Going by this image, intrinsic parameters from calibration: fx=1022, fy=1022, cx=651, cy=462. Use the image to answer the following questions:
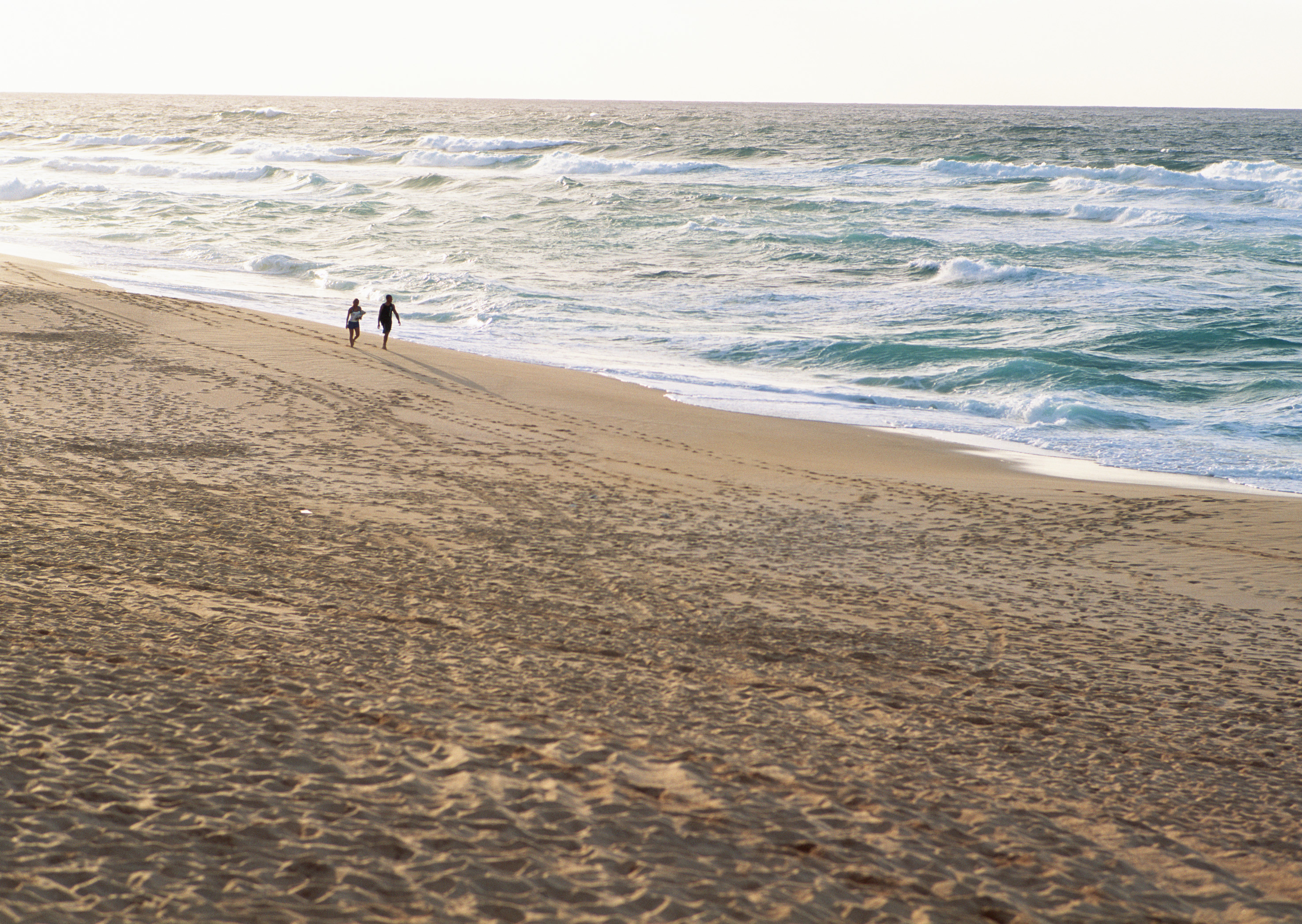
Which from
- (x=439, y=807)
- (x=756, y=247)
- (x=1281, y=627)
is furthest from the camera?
(x=756, y=247)

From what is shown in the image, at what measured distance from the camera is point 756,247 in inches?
1150

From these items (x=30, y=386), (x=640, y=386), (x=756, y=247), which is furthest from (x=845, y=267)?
(x=30, y=386)

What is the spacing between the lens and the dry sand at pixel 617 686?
415 centimetres

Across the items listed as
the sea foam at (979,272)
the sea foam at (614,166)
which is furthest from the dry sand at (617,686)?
the sea foam at (614,166)

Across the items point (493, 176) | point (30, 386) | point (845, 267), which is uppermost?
point (493, 176)

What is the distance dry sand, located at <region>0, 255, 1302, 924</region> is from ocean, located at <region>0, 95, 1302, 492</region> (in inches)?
191

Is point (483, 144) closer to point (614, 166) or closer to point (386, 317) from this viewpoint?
point (614, 166)

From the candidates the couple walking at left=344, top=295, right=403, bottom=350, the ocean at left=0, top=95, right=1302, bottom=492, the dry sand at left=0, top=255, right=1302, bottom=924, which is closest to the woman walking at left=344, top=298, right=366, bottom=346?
the couple walking at left=344, top=295, right=403, bottom=350

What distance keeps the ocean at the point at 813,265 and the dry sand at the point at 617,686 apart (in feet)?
15.9

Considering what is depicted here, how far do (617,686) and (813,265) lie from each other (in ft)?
74.7

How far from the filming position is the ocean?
16.2 meters

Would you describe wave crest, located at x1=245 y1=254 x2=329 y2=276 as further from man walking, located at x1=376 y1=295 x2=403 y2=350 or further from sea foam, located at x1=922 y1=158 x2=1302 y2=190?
sea foam, located at x1=922 y1=158 x2=1302 y2=190

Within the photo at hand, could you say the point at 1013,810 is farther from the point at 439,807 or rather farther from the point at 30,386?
the point at 30,386

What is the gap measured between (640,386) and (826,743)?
1044cm
